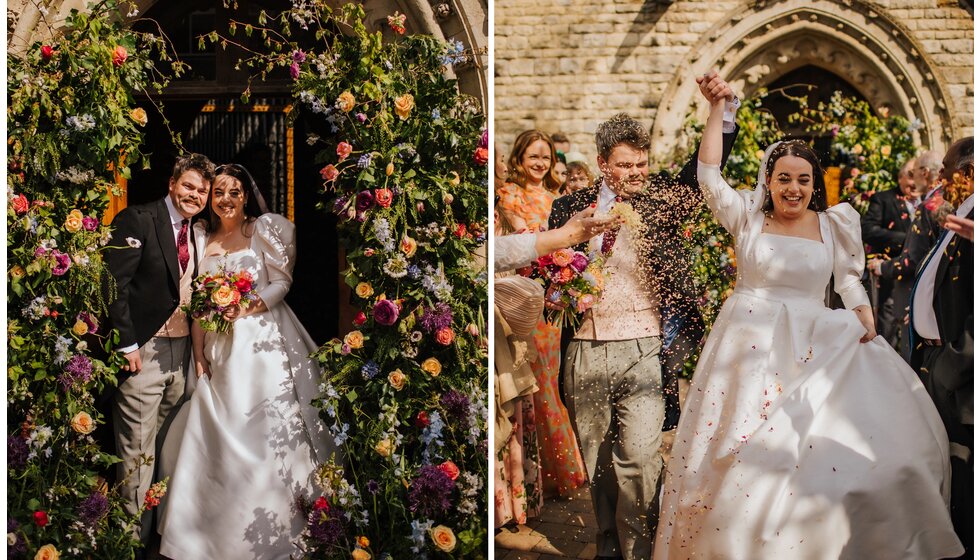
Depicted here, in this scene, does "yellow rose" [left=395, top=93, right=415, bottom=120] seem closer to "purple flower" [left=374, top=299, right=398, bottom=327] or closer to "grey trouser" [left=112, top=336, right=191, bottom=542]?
"purple flower" [left=374, top=299, right=398, bottom=327]

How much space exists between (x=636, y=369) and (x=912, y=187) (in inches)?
56.3

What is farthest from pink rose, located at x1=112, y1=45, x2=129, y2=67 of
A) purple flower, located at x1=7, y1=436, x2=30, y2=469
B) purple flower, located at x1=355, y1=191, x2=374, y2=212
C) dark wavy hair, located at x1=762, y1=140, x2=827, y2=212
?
dark wavy hair, located at x1=762, y1=140, x2=827, y2=212

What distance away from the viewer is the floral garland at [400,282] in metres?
3.43

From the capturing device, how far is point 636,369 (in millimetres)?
3273

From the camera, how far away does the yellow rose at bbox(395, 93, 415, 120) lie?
11.2 feet

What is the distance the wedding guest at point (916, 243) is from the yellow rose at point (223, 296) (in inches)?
100

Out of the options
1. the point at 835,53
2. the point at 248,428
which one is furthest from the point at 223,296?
the point at 835,53

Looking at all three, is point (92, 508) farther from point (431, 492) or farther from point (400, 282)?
point (400, 282)

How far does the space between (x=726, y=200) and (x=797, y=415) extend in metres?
0.72

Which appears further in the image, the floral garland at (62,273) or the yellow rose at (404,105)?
the floral garland at (62,273)

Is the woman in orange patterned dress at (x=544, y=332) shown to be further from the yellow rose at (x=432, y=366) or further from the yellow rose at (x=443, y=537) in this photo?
the yellow rose at (x=443, y=537)

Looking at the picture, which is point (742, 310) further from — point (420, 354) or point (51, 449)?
point (51, 449)

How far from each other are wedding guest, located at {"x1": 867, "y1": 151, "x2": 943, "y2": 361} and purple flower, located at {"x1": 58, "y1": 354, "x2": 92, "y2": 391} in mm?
3111

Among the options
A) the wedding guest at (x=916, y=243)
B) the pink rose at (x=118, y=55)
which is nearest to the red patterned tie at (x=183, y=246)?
the pink rose at (x=118, y=55)
